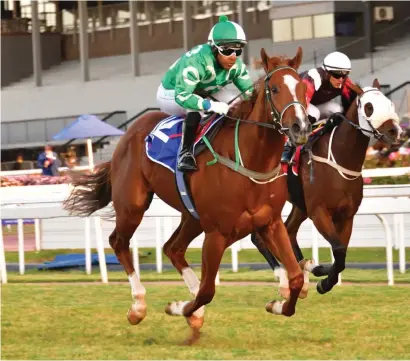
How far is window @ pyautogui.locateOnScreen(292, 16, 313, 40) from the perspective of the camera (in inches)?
1187

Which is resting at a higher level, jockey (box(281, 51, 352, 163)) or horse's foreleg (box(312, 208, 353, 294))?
jockey (box(281, 51, 352, 163))

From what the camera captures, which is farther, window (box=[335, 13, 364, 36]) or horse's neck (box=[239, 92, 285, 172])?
window (box=[335, 13, 364, 36])

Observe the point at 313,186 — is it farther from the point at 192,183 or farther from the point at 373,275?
the point at 373,275

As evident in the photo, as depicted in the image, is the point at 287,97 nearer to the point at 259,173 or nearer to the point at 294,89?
the point at 294,89

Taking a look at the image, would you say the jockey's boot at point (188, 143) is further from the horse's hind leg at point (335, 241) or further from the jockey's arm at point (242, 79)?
the horse's hind leg at point (335, 241)

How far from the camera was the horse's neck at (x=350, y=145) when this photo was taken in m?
8.90

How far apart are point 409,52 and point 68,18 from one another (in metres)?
14.4

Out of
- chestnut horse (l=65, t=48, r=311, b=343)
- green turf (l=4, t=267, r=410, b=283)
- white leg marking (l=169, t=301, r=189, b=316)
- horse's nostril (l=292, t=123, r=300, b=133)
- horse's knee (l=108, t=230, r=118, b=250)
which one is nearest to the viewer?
horse's nostril (l=292, t=123, r=300, b=133)

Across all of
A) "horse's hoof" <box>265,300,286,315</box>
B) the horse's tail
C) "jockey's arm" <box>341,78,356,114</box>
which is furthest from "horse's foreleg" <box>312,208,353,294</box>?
the horse's tail

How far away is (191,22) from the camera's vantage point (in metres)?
32.9

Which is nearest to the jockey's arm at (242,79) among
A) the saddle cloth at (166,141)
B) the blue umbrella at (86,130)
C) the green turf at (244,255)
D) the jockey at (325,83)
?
the saddle cloth at (166,141)

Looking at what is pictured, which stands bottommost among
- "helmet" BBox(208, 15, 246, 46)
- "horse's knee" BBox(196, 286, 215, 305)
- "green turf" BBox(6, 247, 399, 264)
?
"green turf" BBox(6, 247, 399, 264)

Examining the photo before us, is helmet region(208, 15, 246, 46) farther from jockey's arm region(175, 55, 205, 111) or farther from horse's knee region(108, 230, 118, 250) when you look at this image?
horse's knee region(108, 230, 118, 250)

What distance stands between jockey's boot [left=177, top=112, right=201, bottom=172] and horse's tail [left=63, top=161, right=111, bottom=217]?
5.64 feet
